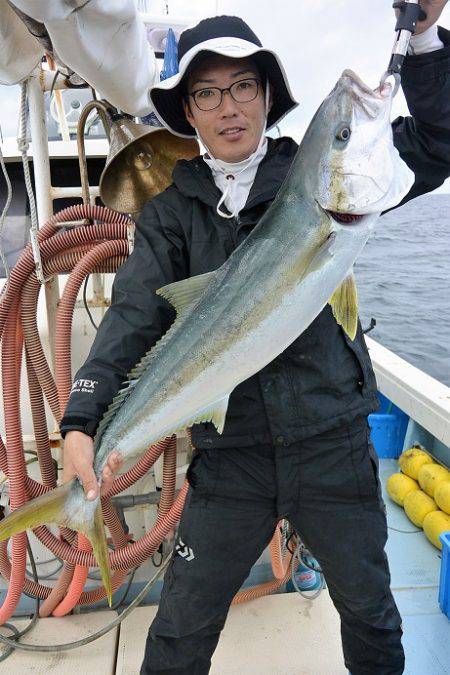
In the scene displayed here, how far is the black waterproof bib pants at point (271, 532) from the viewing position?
218 centimetres

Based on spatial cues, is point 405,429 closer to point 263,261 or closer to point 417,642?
point 417,642

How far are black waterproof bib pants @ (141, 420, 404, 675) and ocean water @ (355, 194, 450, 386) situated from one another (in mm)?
3044

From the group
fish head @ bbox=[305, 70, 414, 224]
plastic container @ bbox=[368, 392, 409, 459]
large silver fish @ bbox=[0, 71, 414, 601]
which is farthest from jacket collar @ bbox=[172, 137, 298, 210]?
plastic container @ bbox=[368, 392, 409, 459]

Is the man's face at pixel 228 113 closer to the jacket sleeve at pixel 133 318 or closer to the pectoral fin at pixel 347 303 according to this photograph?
the jacket sleeve at pixel 133 318

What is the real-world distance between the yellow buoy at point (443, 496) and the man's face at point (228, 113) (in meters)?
3.01

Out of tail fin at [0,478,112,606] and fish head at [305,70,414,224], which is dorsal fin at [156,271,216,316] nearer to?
fish head at [305,70,414,224]

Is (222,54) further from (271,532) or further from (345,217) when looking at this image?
(271,532)

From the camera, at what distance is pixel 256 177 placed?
2.15 meters

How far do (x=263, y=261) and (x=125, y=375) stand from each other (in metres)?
0.76

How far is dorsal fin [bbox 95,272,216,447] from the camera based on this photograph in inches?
74.9

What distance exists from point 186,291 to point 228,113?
776 mm

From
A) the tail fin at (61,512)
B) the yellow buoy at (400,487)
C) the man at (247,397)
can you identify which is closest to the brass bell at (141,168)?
the man at (247,397)

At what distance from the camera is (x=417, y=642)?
2.97 metres

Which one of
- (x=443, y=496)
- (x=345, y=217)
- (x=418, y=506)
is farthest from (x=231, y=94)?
(x=418, y=506)
